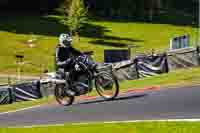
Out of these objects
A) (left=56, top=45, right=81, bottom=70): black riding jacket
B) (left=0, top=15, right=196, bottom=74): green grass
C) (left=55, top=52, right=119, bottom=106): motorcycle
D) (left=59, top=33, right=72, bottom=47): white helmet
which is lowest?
(left=0, top=15, right=196, bottom=74): green grass

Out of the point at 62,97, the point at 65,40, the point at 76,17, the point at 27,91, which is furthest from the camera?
the point at 76,17

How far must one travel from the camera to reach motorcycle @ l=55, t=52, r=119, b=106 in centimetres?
1759

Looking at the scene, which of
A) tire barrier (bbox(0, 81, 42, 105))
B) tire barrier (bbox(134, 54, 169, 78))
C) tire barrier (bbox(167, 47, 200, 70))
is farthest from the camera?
tire barrier (bbox(167, 47, 200, 70))

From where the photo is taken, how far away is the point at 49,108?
18.6 meters

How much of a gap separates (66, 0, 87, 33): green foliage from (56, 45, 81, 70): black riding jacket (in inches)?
2346

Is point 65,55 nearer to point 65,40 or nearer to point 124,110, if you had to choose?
point 65,40

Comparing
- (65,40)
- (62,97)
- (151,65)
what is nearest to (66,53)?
(65,40)

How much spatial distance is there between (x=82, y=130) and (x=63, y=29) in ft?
222

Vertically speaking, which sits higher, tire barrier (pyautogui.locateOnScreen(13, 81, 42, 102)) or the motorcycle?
the motorcycle

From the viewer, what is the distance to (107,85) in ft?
57.8

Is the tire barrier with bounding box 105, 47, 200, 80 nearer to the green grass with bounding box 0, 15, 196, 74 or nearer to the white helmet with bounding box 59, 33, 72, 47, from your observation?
the white helmet with bounding box 59, 33, 72, 47

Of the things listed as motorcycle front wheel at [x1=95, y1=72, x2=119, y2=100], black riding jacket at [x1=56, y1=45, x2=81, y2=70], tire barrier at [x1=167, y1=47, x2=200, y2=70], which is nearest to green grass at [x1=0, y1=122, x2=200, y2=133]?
motorcycle front wheel at [x1=95, y1=72, x2=119, y2=100]

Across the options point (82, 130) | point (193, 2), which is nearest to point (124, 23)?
point (193, 2)

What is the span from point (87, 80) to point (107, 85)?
0.62 m
